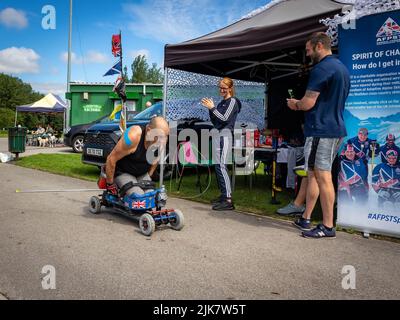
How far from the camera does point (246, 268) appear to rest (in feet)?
Answer: 10.9

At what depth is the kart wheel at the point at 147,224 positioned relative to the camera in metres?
4.18

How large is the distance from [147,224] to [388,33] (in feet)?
11.4

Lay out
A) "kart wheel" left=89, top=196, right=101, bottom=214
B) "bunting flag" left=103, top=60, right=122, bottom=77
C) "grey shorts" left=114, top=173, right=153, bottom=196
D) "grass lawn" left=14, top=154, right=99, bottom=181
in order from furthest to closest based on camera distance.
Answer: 1. "grass lawn" left=14, top=154, right=99, bottom=181
2. "bunting flag" left=103, top=60, right=122, bottom=77
3. "kart wheel" left=89, top=196, right=101, bottom=214
4. "grey shorts" left=114, top=173, right=153, bottom=196

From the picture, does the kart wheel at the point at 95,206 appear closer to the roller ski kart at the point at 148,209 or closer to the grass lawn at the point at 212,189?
the roller ski kart at the point at 148,209

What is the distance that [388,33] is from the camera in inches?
164

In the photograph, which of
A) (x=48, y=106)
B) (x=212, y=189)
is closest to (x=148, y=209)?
(x=212, y=189)

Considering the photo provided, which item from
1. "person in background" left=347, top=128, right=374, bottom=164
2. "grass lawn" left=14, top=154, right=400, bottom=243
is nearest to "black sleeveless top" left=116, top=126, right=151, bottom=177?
"grass lawn" left=14, top=154, right=400, bottom=243

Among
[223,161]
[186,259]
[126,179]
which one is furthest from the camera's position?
[223,161]

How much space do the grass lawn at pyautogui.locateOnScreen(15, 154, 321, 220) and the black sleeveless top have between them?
182 cm

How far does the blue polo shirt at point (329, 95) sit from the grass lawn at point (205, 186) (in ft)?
5.36

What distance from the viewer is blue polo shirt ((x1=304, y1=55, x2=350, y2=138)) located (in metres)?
4.04

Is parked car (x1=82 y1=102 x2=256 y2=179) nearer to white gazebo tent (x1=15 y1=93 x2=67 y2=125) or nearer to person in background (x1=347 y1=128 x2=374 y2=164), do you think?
person in background (x1=347 y1=128 x2=374 y2=164)

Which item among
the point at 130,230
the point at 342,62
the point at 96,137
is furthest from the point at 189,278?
the point at 96,137

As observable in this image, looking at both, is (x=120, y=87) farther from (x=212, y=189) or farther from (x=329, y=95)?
(x=329, y=95)
